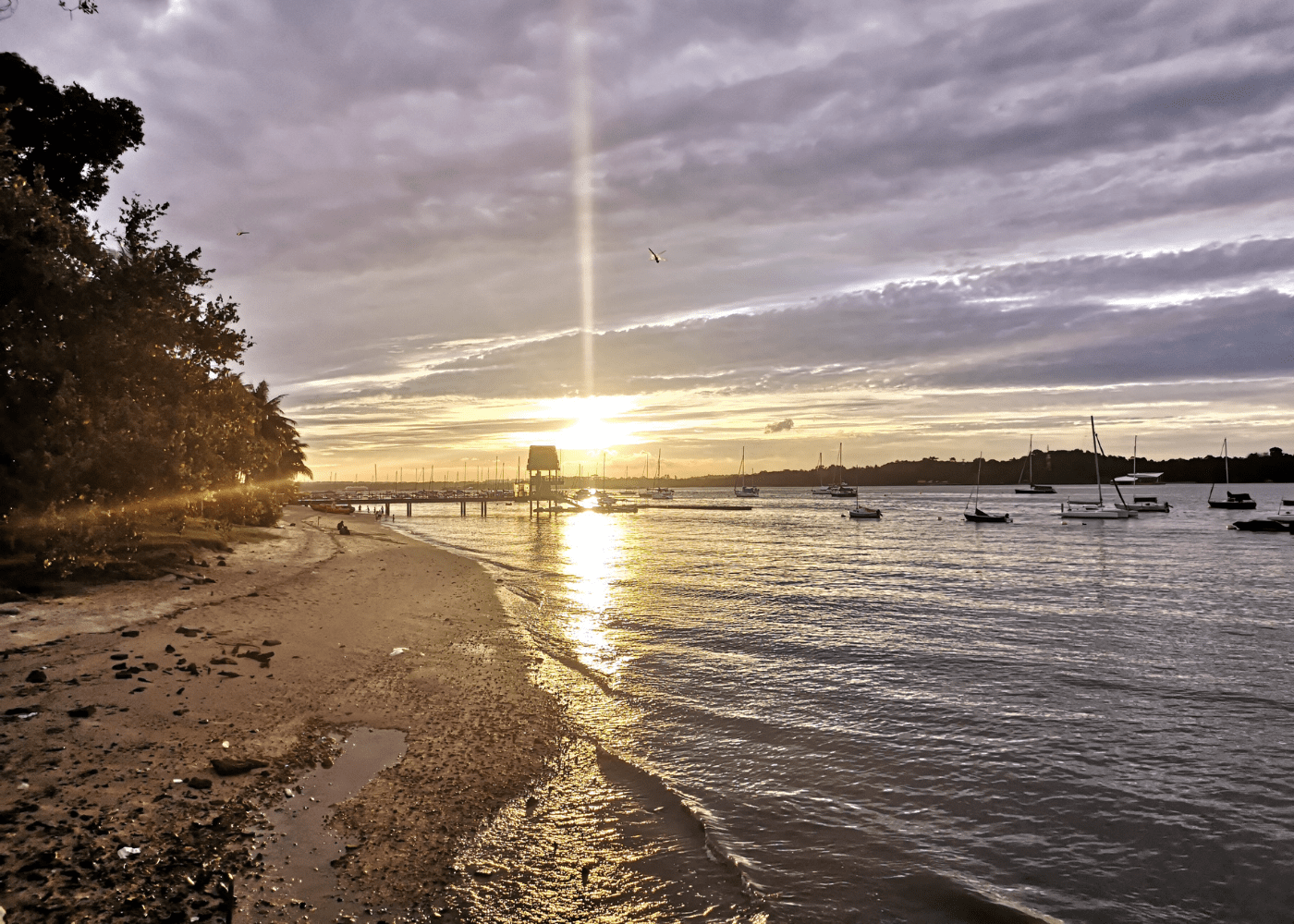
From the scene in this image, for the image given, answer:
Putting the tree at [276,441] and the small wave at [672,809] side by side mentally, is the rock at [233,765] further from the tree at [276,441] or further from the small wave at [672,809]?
the tree at [276,441]

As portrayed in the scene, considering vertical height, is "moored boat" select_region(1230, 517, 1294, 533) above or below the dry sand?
below

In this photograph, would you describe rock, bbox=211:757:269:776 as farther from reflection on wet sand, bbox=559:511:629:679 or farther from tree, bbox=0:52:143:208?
tree, bbox=0:52:143:208

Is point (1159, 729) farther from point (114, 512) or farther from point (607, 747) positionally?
point (114, 512)

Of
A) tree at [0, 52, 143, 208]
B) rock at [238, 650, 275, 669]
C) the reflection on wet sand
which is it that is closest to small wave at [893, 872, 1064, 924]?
the reflection on wet sand

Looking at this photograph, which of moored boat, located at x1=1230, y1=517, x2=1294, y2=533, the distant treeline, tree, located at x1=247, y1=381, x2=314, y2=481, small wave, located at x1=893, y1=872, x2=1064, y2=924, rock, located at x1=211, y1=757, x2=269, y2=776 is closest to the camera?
small wave, located at x1=893, y1=872, x2=1064, y2=924

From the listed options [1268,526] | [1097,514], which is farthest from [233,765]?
[1097,514]

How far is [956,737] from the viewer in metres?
11.1

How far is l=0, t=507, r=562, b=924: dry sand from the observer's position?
18.2ft

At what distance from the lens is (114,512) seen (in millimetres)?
16672

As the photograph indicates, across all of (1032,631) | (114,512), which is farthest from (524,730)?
(1032,631)

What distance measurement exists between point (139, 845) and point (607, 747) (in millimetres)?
5721

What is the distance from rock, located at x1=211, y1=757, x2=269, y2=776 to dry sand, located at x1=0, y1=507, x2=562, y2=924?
0.29 ft

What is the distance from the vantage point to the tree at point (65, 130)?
21375mm

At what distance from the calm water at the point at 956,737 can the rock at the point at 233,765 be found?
399 centimetres
